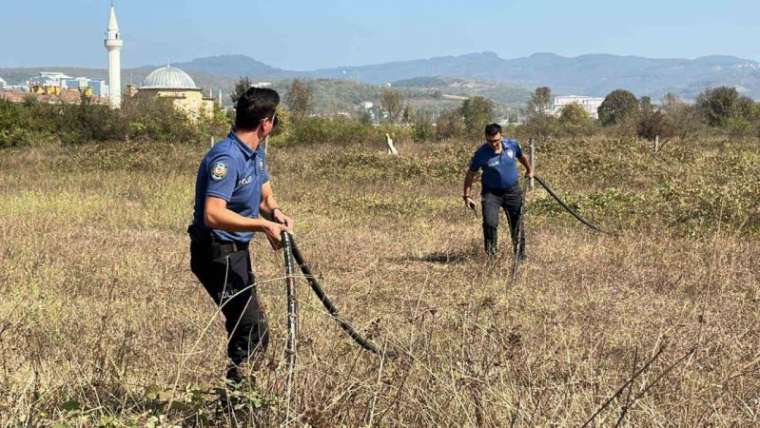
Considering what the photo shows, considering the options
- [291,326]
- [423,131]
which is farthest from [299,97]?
[291,326]

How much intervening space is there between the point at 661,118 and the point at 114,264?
26878 millimetres

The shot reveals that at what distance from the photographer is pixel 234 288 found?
3963mm

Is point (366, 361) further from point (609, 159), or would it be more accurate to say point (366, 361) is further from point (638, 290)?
point (609, 159)

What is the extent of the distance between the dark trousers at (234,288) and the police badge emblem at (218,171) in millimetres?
379

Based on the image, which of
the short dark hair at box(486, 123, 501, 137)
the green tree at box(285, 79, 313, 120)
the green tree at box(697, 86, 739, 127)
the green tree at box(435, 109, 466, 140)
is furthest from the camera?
the green tree at box(285, 79, 313, 120)

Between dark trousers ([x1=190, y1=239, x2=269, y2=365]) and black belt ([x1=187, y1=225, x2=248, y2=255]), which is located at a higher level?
black belt ([x1=187, y1=225, x2=248, y2=255])

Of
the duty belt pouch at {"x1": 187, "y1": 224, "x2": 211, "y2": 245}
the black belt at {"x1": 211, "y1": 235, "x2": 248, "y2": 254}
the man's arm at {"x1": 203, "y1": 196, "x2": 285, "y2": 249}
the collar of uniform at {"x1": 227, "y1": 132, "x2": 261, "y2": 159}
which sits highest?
the collar of uniform at {"x1": 227, "y1": 132, "x2": 261, "y2": 159}

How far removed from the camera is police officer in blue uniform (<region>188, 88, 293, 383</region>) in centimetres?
370

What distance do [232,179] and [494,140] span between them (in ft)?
16.0

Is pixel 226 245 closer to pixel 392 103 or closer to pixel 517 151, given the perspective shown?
pixel 517 151

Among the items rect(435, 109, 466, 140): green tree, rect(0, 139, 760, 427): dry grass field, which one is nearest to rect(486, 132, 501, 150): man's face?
rect(0, 139, 760, 427): dry grass field

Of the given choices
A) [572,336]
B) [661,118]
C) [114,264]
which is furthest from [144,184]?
[661,118]

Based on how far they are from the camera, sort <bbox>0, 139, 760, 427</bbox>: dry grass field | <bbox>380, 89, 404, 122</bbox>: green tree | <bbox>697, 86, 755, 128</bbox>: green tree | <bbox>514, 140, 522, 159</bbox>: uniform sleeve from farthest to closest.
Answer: <bbox>380, 89, 404, 122</bbox>: green tree
<bbox>697, 86, 755, 128</bbox>: green tree
<bbox>514, 140, 522, 159</bbox>: uniform sleeve
<bbox>0, 139, 760, 427</bbox>: dry grass field

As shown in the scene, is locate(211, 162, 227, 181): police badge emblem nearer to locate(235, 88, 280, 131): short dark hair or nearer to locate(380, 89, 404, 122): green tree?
locate(235, 88, 280, 131): short dark hair
